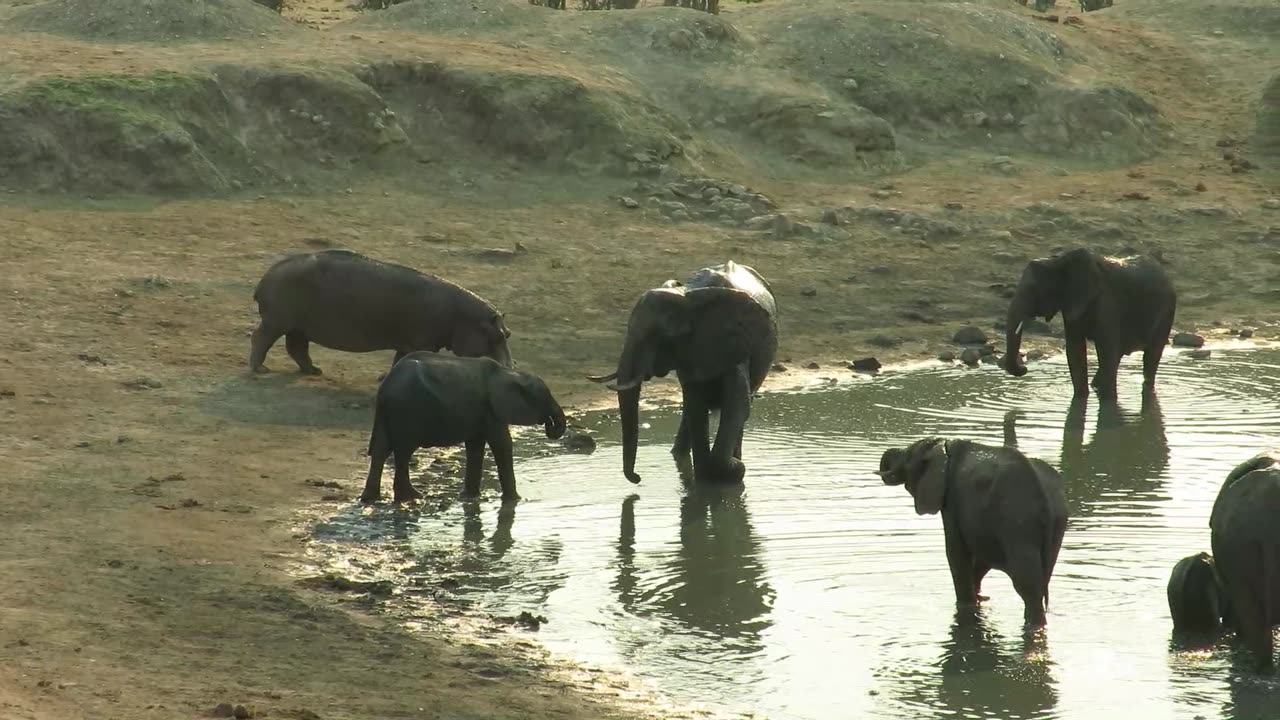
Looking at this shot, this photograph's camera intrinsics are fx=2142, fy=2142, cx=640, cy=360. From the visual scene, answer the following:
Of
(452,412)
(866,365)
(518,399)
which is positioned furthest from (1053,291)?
(452,412)

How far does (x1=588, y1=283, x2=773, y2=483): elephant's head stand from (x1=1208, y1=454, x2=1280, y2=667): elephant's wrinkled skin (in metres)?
4.65

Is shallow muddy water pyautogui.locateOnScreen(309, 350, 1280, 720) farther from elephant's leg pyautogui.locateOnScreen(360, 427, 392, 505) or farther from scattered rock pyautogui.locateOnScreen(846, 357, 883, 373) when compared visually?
scattered rock pyautogui.locateOnScreen(846, 357, 883, 373)

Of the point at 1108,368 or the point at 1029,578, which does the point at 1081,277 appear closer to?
the point at 1108,368

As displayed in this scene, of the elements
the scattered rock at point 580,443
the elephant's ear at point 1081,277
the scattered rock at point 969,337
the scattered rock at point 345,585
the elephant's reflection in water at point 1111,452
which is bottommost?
the scattered rock at point 580,443

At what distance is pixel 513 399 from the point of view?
13.0 meters

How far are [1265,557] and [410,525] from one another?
514cm

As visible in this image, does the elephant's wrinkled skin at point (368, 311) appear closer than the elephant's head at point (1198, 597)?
No

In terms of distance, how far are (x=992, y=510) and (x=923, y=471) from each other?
64 cm

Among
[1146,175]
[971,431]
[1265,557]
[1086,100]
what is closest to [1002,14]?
[1086,100]

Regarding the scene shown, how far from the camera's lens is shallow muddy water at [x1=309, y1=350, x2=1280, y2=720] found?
960 cm

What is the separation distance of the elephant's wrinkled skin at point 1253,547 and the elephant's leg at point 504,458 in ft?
15.7

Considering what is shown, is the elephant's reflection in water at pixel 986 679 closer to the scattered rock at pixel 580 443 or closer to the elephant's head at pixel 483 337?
the scattered rock at pixel 580 443

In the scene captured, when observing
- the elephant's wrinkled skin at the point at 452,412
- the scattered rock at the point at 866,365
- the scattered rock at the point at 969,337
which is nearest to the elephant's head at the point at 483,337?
the elephant's wrinkled skin at the point at 452,412

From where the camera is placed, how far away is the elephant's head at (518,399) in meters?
12.9
